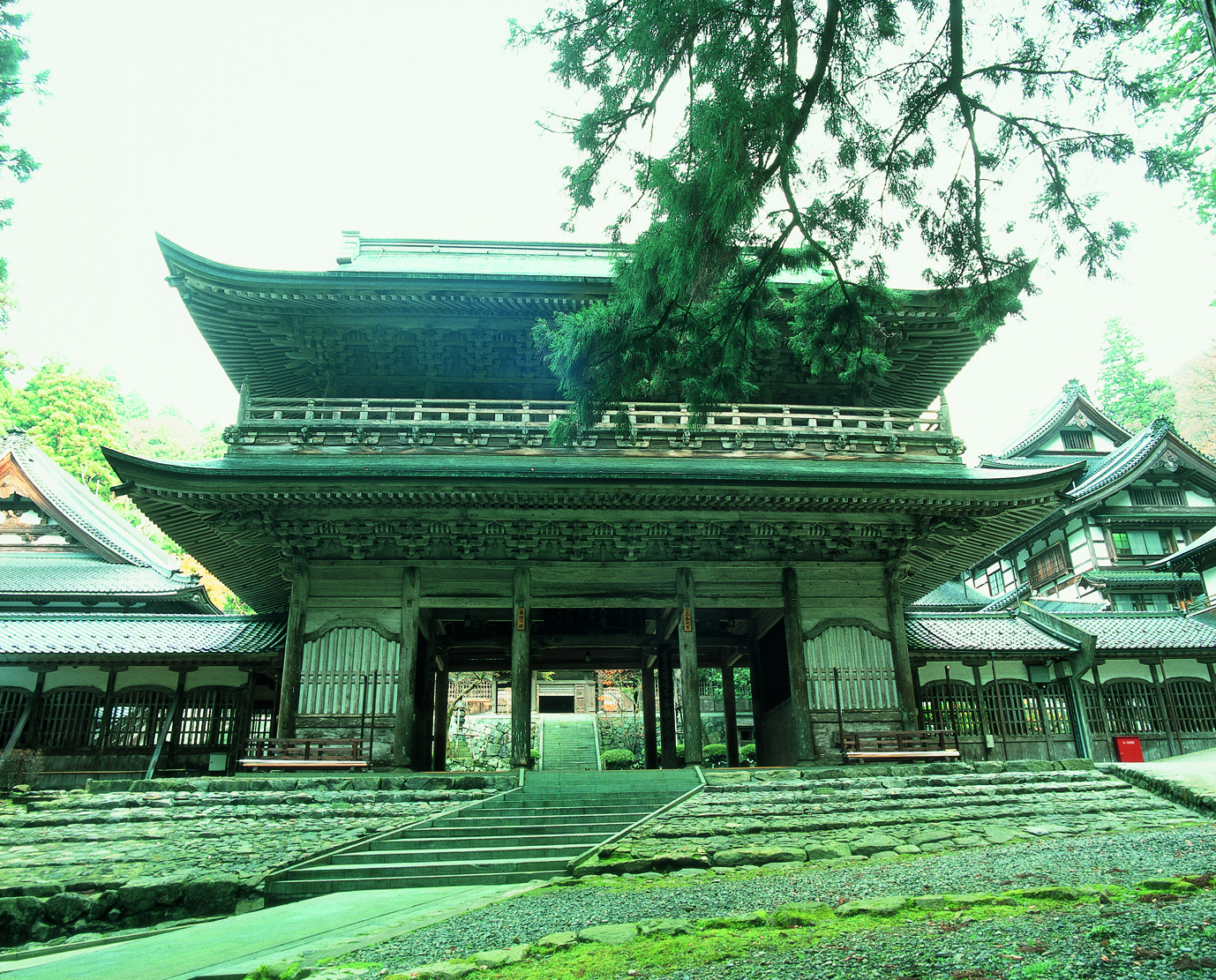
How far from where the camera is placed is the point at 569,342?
8391 mm

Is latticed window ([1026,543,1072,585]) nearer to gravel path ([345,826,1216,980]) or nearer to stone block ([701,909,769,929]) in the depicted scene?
gravel path ([345,826,1216,980])

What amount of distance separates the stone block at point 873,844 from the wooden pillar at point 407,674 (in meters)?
7.42

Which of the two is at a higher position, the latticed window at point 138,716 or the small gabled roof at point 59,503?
the small gabled roof at point 59,503

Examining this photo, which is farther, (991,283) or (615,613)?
(615,613)

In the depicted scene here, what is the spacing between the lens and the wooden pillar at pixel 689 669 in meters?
13.7

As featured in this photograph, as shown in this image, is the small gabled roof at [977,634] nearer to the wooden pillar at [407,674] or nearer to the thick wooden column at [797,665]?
the thick wooden column at [797,665]

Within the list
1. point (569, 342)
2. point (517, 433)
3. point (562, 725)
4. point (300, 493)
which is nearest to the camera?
point (569, 342)

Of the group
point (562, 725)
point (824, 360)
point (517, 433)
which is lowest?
point (562, 725)

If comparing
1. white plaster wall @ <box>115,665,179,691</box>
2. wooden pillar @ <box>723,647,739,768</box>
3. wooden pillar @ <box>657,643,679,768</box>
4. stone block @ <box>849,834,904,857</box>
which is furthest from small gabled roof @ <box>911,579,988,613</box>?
white plaster wall @ <box>115,665,179,691</box>

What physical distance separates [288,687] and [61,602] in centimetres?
1095

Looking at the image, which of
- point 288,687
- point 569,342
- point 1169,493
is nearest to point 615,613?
point 288,687

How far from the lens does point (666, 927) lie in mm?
5219

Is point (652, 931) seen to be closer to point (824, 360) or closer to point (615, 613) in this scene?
point (824, 360)

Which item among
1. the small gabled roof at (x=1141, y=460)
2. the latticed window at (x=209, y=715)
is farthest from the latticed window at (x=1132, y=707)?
the latticed window at (x=209, y=715)
